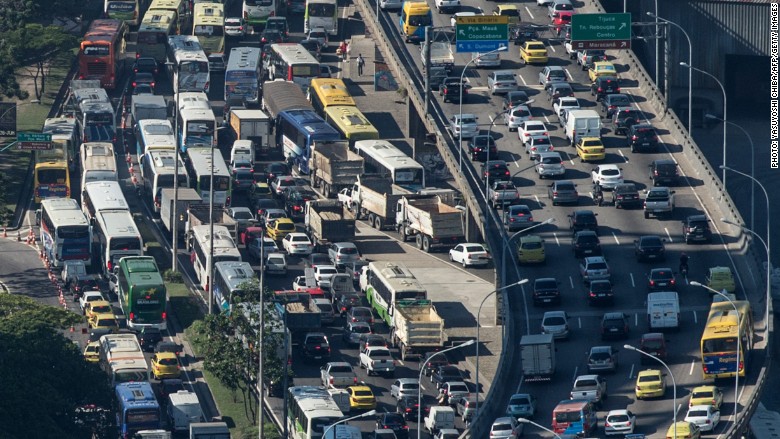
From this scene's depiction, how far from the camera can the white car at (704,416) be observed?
370 ft

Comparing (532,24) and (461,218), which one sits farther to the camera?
(532,24)

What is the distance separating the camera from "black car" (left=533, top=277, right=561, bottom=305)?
430 ft

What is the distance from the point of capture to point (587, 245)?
452 ft

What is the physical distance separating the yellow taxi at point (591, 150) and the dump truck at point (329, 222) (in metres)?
15.7

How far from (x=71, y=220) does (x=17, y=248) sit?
8.38m

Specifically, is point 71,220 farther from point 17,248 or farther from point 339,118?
point 339,118

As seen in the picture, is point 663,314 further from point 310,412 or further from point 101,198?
point 101,198

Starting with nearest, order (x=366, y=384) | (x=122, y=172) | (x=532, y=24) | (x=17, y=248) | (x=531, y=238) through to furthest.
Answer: (x=366, y=384) → (x=531, y=238) → (x=17, y=248) → (x=122, y=172) → (x=532, y=24)

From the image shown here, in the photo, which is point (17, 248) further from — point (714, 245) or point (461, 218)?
point (714, 245)

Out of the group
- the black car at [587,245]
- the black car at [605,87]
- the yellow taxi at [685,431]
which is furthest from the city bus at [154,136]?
the yellow taxi at [685,431]

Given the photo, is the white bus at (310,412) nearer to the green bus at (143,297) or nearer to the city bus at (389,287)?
the city bus at (389,287)

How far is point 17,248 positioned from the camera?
487 feet

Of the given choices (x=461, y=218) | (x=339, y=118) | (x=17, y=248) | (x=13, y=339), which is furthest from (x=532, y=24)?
(x=13, y=339)

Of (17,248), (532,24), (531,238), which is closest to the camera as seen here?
(531,238)
